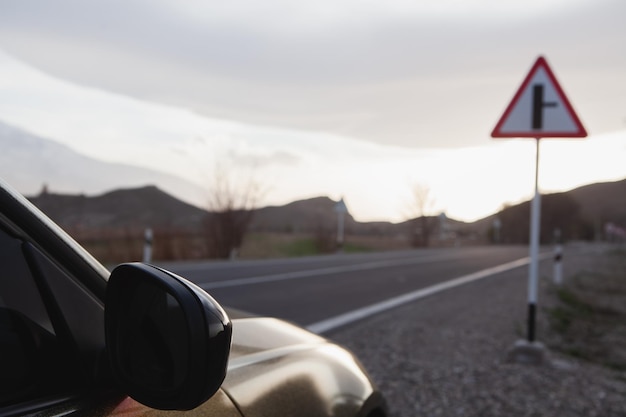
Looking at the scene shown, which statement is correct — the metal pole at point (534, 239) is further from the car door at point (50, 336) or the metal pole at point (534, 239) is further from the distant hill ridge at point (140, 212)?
the car door at point (50, 336)

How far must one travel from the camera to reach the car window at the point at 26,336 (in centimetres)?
132

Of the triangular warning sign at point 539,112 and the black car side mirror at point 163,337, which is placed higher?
the triangular warning sign at point 539,112

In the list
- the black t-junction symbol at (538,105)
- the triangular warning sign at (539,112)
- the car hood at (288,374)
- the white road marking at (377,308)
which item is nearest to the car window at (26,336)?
the car hood at (288,374)

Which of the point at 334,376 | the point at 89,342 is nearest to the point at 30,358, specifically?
the point at 89,342

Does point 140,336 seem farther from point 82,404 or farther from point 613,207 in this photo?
point 613,207

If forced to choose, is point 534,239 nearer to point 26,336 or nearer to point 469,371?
point 469,371

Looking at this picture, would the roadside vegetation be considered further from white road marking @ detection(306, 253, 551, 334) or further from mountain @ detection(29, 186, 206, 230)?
mountain @ detection(29, 186, 206, 230)

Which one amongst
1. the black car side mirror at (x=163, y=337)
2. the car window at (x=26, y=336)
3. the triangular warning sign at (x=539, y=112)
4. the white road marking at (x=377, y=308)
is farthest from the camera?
the white road marking at (x=377, y=308)

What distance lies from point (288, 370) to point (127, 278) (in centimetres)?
88

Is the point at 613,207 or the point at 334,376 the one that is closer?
the point at 334,376

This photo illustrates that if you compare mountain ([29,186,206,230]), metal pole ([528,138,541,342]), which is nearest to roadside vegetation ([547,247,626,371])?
metal pole ([528,138,541,342])

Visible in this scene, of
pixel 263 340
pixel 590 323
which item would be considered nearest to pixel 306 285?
pixel 590 323

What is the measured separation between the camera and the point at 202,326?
46.8 inches

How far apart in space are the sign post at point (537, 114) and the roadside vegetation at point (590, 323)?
193 centimetres
